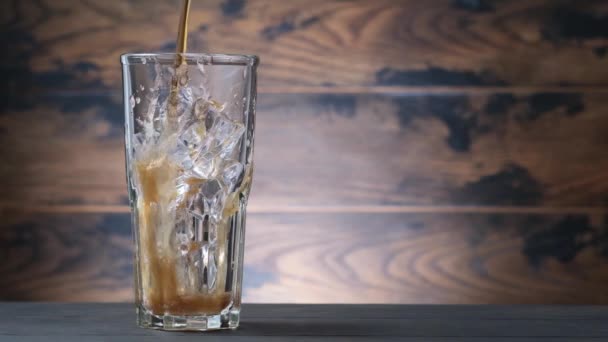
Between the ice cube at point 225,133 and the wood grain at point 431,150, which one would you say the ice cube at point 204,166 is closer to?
the ice cube at point 225,133

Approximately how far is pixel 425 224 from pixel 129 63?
1163mm

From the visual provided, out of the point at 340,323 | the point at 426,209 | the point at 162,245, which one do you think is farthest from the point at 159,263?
the point at 426,209

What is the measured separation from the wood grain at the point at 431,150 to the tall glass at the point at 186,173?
108 centimetres

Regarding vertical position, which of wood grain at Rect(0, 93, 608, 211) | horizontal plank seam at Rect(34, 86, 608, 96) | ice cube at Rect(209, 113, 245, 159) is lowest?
wood grain at Rect(0, 93, 608, 211)

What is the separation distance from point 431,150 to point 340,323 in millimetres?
1129

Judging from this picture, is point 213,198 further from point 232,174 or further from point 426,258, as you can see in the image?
point 426,258

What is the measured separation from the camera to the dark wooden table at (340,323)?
56 centimetres

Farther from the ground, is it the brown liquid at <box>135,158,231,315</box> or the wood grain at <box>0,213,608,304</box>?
the brown liquid at <box>135,158,231,315</box>

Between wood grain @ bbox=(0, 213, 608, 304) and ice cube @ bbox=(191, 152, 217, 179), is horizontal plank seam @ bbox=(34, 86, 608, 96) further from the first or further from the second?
ice cube @ bbox=(191, 152, 217, 179)

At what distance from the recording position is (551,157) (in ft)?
5.62

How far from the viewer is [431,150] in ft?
5.61

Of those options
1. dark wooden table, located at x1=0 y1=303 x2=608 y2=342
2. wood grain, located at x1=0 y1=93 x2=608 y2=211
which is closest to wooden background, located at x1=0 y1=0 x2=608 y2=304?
wood grain, located at x1=0 y1=93 x2=608 y2=211

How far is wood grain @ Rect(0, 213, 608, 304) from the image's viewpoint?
1714mm

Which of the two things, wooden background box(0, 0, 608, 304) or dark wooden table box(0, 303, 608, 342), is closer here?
dark wooden table box(0, 303, 608, 342)
